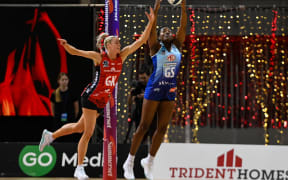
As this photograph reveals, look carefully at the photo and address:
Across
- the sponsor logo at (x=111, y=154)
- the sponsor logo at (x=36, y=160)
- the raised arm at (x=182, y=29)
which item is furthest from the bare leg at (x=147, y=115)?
the sponsor logo at (x=36, y=160)

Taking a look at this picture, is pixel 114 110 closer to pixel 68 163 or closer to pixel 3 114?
pixel 68 163

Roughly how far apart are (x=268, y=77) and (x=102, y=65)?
357cm

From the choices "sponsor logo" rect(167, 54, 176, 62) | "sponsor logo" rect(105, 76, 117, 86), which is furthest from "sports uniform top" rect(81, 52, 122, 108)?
"sponsor logo" rect(167, 54, 176, 62)

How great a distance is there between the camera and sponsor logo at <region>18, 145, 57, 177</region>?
690cm

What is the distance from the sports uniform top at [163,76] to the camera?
200 inches

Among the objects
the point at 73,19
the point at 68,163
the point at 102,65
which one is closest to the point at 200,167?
the point at 68,163

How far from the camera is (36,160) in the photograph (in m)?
6.91

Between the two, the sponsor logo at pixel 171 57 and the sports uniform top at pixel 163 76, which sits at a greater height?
the sponsor logo at pixel 171 57

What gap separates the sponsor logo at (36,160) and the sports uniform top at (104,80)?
2.29 meters

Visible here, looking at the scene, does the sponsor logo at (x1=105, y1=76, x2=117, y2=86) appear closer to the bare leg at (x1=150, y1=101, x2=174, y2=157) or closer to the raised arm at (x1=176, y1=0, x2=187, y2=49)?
the bare leg at (x1=150, y1=101, x2=174, y2=157)

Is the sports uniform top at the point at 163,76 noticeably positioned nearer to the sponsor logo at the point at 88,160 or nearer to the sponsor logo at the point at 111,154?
the sponsor logo at the point at 111,154

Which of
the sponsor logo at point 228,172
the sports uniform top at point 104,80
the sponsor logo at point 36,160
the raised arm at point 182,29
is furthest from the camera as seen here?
the sponsor logo at point 36,160

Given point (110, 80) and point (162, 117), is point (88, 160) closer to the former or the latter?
point (162, 117)

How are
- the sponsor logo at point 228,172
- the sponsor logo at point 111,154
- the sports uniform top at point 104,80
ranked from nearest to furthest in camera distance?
the sports uniform top at point 104,80, the sponsor logo at point 111,154, the sponsor logo at point 228,172
